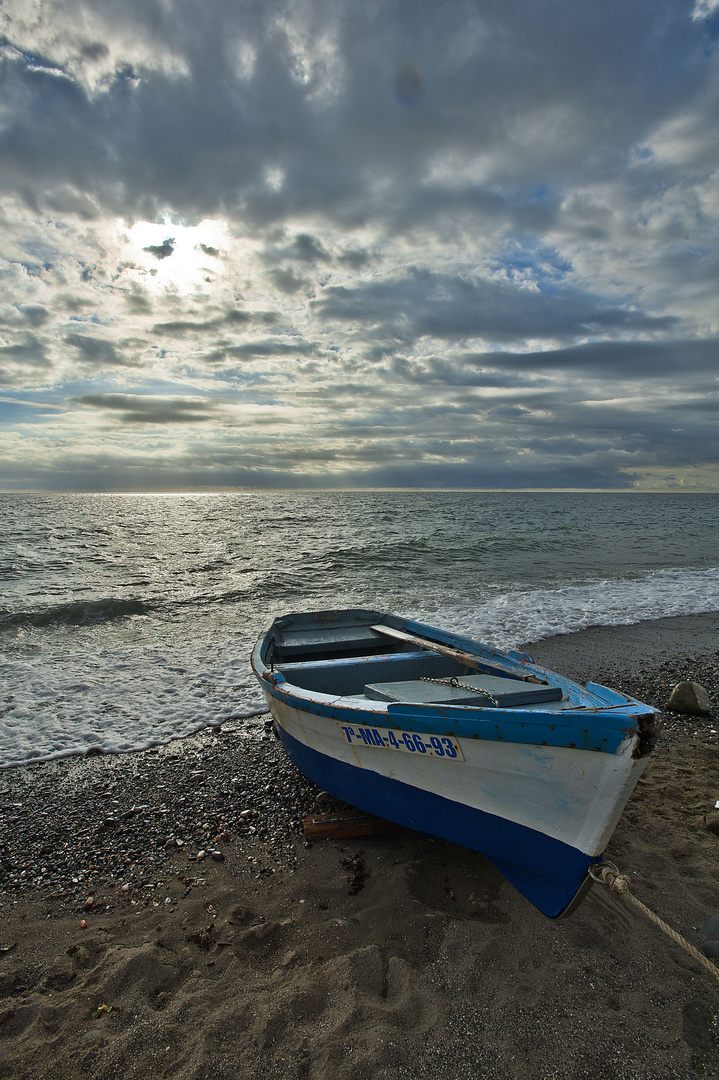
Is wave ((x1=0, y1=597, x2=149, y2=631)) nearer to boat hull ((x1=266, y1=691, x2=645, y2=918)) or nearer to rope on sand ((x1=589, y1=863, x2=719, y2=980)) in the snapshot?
boat hull ((x1=266, y1=691, x2=645, y2=918))

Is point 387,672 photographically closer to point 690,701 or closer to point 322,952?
point 322,952

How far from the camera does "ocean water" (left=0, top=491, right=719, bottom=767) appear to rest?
9.47m

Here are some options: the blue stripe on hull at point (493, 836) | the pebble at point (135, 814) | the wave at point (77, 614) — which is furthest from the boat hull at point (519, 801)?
the wave at point (77, 614)

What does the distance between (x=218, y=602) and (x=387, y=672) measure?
1257cm

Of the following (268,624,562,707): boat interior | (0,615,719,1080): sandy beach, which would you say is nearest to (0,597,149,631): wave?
(268,624,562,707): boat interior

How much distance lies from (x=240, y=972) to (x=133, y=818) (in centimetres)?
291

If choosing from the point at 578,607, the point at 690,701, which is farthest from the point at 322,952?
the point at 578,607

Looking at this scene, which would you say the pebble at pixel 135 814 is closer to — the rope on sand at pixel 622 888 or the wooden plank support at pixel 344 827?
the wooden plank support at pixel 344 827

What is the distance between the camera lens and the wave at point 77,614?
15484 millimetres

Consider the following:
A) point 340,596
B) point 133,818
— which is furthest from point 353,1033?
point 340,596

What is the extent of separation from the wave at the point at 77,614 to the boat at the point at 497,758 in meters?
12.0

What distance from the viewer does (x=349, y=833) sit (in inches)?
215

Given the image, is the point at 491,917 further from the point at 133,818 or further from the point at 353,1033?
the point at 133,818

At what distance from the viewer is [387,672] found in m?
6.74
